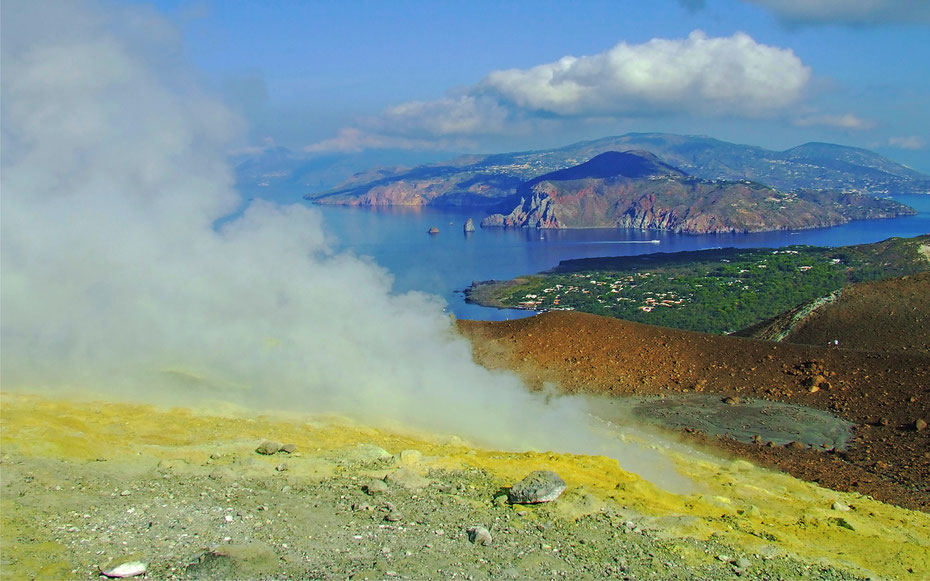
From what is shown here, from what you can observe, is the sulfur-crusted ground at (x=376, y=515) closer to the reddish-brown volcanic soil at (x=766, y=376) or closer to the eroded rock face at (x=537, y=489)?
the eroded rock face at (x=537, y=489)

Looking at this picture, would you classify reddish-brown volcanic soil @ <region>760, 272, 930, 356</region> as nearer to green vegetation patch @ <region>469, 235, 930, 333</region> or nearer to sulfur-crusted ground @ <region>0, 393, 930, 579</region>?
sulfur-crusted ground @ <region>0, 393, 930, 579</region>

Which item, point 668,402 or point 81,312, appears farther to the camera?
point 668,402

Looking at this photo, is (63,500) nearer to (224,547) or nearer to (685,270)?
(224,547)

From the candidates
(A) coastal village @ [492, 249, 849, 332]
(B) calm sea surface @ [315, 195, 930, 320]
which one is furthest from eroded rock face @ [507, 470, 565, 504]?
(B) calm sea surface @ [315, 195, 930, 320]

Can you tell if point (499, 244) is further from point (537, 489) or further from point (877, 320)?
point (537, 489)

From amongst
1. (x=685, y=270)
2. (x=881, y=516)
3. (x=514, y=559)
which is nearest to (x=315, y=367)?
(x=514, y=559)

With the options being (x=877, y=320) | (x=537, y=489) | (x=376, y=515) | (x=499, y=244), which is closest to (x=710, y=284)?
(x=877, y=320)
